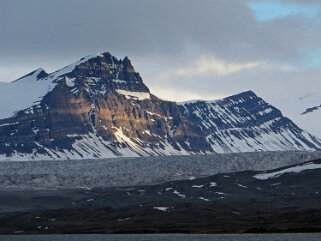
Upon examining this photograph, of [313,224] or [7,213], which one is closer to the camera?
[313,224]

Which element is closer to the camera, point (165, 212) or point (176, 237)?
point (176, 237)

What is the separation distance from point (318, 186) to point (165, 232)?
55.2 meters

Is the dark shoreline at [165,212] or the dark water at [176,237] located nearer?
the dark water at [176,237]

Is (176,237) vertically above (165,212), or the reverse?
(165,212)

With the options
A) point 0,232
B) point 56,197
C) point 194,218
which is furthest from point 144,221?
point 56,197

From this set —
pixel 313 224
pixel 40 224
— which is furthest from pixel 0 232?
pixel 313 224

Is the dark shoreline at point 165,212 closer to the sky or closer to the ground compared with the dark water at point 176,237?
closer to the sky

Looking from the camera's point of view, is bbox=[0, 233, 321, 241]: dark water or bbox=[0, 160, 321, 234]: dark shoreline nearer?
bbox=[0, 233, 321, 241]: dark water

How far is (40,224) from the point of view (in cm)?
16625

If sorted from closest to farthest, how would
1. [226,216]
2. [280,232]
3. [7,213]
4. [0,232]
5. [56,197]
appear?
[280,232] < [0,232] < [226,216] < [7,213] < [56,197]

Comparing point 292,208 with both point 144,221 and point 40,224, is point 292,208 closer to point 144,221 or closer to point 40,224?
point 144,221

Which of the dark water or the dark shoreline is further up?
the dark shoreline

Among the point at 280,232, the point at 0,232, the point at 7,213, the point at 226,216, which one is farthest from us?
the point at 7,213

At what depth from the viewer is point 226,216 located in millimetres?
169125
